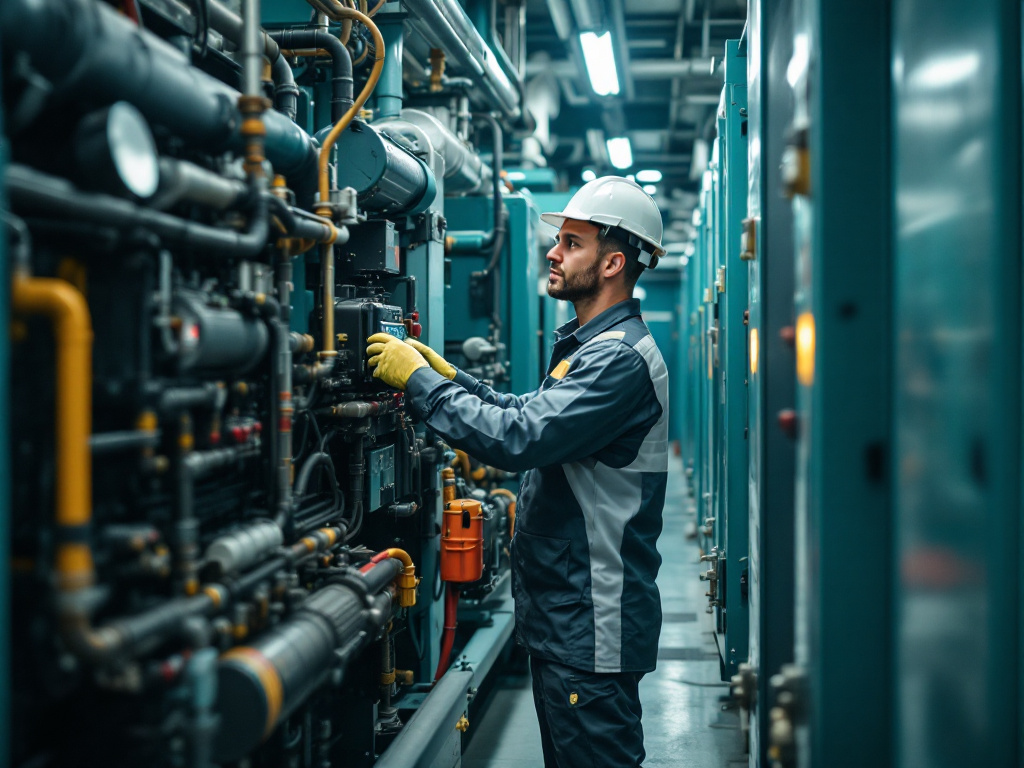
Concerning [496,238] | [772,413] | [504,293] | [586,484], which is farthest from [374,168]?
[504,293]

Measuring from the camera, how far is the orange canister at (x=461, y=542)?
11.4 ft

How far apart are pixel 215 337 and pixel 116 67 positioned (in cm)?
49

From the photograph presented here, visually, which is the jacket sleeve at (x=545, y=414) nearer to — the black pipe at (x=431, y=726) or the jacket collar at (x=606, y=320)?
the jacket collar at (x=606, y=320)

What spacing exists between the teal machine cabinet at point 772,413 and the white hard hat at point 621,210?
3.05 feet

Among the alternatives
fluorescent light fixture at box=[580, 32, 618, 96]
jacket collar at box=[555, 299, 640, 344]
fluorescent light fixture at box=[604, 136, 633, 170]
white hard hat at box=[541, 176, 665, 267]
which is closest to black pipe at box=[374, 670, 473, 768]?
jacket collar at box=[555, 299, 640, 344]

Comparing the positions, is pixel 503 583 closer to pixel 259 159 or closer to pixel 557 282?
pixel 557 282

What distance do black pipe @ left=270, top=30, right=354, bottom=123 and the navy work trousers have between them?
5.83ft

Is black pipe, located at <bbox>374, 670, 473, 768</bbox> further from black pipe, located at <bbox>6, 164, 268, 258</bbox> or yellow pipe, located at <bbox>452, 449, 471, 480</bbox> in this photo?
black pipe, located at <bbox>6, 164, 268, 258</bbox>

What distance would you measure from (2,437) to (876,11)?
149cm

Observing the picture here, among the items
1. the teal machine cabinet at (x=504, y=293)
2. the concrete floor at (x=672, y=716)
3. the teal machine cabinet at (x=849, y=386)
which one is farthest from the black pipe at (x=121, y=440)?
the teal machine cabinet at (x=504, y=293)

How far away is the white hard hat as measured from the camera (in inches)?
115

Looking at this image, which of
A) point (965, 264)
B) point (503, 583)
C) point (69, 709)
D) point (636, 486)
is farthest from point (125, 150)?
point (503, 583)

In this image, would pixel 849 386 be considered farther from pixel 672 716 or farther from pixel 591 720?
pixel 672 716

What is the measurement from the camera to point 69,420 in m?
1.29
